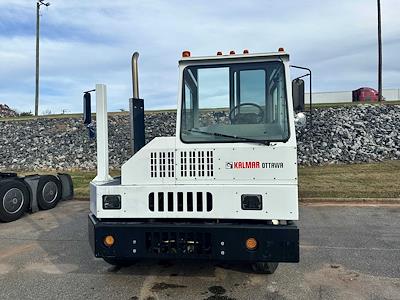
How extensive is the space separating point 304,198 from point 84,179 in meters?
8.07

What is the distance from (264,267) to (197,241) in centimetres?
114

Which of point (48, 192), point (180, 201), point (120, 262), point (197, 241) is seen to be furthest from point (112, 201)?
point (48, 192)

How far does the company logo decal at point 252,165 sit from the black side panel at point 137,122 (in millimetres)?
1368

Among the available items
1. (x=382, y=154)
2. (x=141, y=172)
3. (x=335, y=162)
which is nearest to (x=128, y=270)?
(x=141, y=172)

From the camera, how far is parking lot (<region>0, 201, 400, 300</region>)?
4141 millimetres

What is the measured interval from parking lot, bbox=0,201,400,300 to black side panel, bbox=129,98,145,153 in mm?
1567

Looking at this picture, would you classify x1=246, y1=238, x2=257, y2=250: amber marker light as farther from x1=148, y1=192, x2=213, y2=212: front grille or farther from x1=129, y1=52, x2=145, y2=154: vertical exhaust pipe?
x1=129, y1=52, x2=145, y2=154: vertical exhaust pipe

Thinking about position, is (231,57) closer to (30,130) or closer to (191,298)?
(191,298)

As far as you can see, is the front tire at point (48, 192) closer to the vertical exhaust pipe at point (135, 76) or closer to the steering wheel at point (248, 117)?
the vertical exhaust pipe at point (135, 76)

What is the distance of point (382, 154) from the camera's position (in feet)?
52.1

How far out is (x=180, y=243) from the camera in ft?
12.7

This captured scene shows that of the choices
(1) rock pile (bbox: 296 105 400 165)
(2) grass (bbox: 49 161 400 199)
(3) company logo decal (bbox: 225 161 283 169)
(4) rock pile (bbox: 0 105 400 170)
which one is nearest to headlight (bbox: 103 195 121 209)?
(3) company logo decal (bbox: 225 161 283 169)

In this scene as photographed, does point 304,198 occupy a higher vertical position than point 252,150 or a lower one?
lower

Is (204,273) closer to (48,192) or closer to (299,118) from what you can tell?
(299,118)
